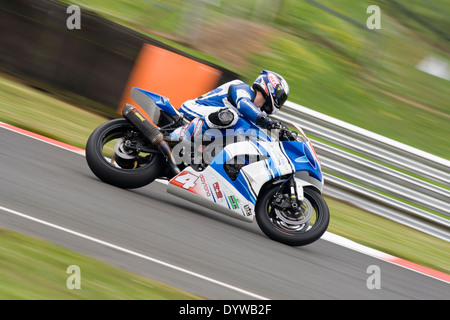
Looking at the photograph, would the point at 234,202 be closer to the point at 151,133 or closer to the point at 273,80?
the point at 151,133

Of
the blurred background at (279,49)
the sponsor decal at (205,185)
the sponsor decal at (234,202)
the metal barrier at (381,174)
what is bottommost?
the sponsor decal at (234,202)

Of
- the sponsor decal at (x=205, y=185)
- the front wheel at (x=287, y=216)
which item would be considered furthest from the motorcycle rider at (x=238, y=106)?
the front wheel at (x=287, y=216)

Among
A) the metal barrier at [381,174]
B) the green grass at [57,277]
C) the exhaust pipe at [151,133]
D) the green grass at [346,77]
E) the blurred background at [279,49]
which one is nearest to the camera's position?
the green grass at [57,277]

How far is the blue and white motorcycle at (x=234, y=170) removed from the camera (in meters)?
6.88

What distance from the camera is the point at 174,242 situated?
5.94 m

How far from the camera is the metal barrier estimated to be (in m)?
10.2

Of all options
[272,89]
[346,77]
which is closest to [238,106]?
[272,89]

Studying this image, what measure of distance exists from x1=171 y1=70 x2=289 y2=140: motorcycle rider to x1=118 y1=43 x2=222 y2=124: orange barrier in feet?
11.0

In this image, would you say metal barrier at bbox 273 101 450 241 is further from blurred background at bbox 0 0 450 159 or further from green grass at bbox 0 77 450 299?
blurred background at bbox 0 0 450 159

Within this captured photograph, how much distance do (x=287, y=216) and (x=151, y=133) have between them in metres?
1.59

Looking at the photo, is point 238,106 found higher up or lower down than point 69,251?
higher up

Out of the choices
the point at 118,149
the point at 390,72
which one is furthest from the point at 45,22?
the point at 390,72

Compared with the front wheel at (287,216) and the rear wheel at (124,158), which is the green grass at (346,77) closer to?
the front wheel at (287,216)

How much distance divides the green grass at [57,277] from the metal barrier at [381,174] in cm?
581
